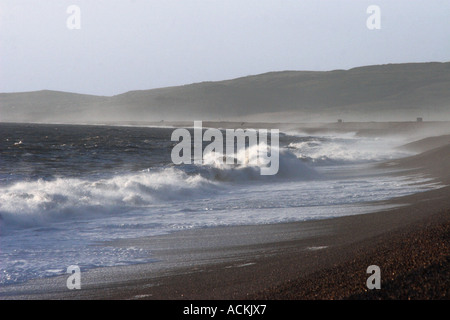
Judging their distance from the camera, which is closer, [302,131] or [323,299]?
[323,299]

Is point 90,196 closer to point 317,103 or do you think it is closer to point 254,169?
point 254,169

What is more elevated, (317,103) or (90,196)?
(317,103)

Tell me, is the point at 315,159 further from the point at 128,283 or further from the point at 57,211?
the point at 128,283

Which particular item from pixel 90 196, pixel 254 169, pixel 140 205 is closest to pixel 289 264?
pixel 140 205

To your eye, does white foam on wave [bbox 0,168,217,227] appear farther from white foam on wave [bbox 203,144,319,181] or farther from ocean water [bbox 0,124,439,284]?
white foam on wave [bbox 203,144,319,181]

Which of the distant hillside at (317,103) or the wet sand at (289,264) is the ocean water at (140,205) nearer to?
the wet sand at (289,264)

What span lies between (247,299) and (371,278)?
3.87 feet

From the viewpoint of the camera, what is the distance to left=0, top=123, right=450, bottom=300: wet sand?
5527 millimetres

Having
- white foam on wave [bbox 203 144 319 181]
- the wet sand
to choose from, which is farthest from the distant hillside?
the wet sand

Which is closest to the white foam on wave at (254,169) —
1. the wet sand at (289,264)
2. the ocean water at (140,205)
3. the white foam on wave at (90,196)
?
the ocean water at (140,205)

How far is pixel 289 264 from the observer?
23.8ft
